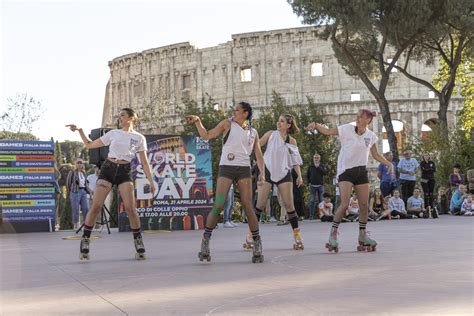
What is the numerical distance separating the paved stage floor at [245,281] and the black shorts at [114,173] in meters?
0.87

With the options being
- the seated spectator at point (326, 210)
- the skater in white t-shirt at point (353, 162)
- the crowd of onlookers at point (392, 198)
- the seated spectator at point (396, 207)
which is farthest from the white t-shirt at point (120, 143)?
the seated spectator at point (396, 207)

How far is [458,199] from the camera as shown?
20.0m

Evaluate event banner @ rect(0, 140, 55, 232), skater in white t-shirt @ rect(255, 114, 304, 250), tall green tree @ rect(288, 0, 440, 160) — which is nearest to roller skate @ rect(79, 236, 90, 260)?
skater in white t-shirt @ rect(255, 114, 304, 250)

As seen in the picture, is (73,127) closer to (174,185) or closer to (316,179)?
(174,185)

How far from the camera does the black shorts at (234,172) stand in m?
7.75

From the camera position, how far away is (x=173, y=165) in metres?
15.5

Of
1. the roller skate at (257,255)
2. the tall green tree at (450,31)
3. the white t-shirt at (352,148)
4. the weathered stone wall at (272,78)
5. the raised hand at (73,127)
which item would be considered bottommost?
the roller skate at (257,255)

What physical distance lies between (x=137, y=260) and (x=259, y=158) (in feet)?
5.57

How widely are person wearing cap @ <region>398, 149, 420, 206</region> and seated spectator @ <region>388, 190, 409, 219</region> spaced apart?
849 mm

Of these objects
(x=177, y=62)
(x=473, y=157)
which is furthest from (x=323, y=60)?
(x=473, y=157)

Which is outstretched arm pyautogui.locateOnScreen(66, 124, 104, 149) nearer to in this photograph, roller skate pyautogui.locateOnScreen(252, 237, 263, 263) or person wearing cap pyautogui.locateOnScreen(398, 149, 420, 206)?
roller skate pyautogui.locateOnScreen(252, 237, 263, 263)

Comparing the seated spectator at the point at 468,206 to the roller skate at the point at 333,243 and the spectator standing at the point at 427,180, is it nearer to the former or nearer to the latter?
the spectator standing at the point at 427,180

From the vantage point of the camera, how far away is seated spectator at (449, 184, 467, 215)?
782 inches

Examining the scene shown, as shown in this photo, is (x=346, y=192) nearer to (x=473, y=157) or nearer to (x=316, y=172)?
(x=316, y=172)
